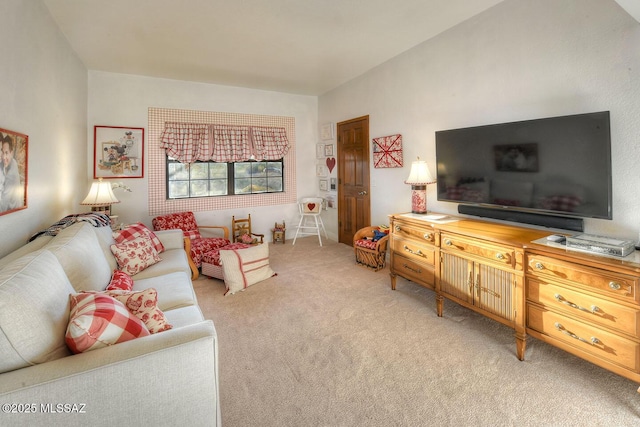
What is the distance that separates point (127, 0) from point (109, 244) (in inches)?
77.2

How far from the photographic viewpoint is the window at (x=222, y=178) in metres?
4.55

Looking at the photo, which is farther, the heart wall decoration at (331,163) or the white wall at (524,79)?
the heart wall decoration at (331,163)

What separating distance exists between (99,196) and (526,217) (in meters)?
3.99

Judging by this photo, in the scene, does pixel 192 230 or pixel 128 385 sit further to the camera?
pixel 192 230

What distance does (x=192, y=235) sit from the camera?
4.05 meters

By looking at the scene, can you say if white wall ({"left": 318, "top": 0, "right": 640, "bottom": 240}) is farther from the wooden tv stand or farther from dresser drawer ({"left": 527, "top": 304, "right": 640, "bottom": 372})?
dresser drawer ({"left": 527, "top": 304, "right": 640, "bottom": 372})

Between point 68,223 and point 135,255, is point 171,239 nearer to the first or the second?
point 135,255

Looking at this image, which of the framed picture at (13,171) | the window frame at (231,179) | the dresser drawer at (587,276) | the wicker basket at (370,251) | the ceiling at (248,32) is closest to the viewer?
the dresser drawer at (587,276)

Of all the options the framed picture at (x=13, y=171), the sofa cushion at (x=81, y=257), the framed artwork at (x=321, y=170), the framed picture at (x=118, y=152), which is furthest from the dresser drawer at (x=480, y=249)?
the framed picture at (x=118, y=152)

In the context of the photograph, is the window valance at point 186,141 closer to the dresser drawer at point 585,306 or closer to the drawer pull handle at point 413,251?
the drawer pull handle at point 413,251

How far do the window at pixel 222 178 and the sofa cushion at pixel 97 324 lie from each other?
11.5 feet

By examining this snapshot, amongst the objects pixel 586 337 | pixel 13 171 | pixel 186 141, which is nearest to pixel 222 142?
pixel 186 141

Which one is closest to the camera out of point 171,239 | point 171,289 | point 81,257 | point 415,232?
point 81,257

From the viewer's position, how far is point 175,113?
173 inches
